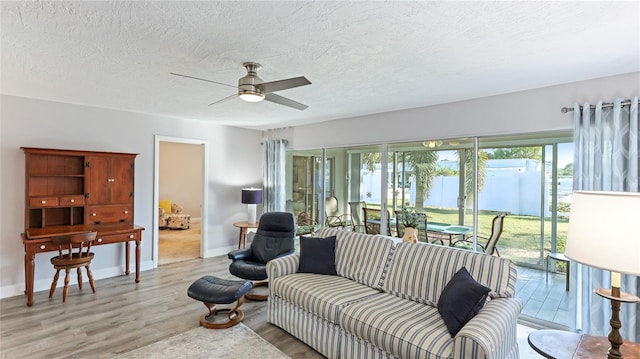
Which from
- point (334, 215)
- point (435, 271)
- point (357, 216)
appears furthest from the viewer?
point (334, 215)

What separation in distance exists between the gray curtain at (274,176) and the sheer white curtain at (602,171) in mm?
4586

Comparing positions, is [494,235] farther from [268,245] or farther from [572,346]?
[268,245]

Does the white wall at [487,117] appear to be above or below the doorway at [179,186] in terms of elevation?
above

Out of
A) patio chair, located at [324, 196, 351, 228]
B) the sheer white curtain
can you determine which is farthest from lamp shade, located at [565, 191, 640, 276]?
patio chair, located at [324, 196, 351, 228]

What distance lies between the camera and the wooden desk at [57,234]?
12.1 feet

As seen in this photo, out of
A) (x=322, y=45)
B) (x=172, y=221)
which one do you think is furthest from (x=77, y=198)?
(x=172, y=221)

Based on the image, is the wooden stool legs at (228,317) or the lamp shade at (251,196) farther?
the lamp shade at (251,196)

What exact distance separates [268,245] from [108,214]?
240 cm

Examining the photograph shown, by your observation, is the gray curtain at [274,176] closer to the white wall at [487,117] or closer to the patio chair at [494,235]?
the white wall at [487,117]

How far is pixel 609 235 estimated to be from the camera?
1511 mm

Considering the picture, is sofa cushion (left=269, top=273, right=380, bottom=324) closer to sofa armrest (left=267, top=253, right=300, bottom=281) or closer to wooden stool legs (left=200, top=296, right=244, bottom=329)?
sofa armrest (left=267, top=253, right=300, bottom=281)

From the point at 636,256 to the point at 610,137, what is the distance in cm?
213

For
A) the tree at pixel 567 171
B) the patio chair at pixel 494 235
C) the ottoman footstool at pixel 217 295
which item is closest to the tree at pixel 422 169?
the patio chair at pixel 494 235

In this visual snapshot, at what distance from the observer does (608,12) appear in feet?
6.06
